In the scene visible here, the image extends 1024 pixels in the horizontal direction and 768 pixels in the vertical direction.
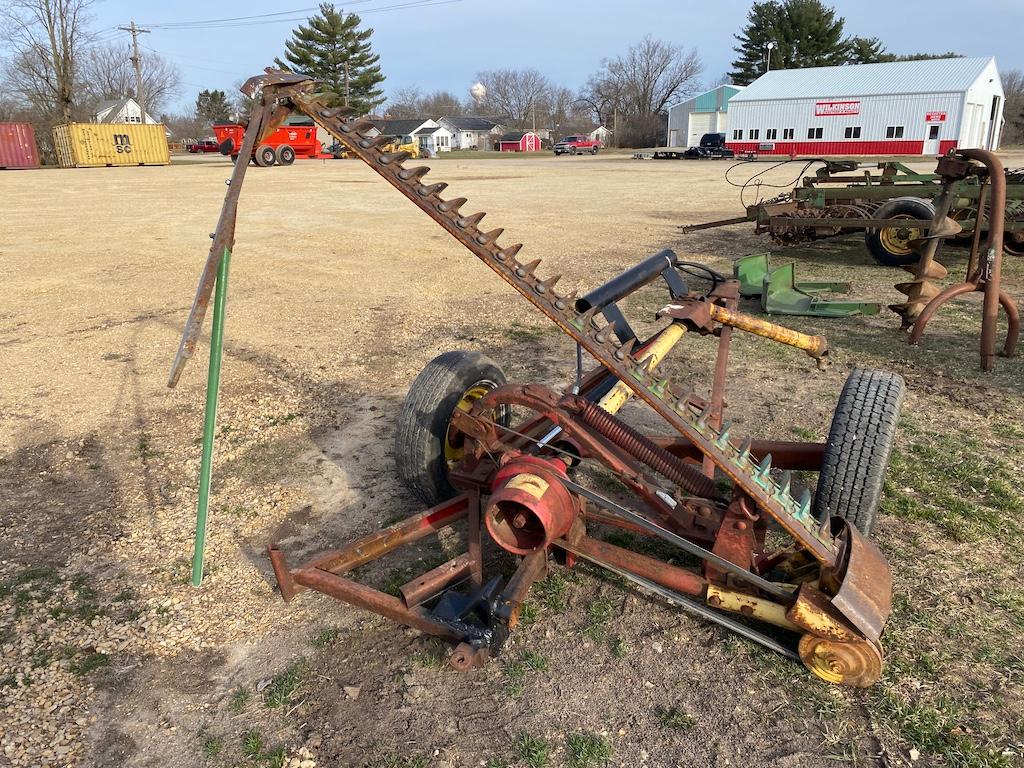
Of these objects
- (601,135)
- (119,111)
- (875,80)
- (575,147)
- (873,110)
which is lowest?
(575,147)

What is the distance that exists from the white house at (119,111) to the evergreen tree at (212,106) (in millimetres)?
13081

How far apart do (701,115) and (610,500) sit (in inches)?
2513

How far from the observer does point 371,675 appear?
2.88 metres

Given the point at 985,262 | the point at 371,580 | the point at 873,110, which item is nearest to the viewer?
the point at 371,580

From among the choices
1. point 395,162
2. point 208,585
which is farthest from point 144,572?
point 395,162

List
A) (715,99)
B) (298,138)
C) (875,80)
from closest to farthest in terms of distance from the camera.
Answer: (298,138) → (875,80) → (715,99)

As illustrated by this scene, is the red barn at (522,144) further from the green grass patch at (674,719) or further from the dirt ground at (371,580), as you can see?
the green grass patch at (674,719)

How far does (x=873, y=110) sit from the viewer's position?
4459 cm

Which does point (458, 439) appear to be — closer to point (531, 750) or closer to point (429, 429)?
point (429, 429)

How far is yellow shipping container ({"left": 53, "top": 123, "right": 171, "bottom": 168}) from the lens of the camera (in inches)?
1692

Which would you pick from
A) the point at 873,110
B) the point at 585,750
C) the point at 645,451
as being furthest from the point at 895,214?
the point at 873,110

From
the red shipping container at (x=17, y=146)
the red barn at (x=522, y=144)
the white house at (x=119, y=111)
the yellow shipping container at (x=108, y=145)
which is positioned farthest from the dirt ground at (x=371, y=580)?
the white house at (x=119, y=111)

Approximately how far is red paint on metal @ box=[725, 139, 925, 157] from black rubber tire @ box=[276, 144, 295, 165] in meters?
29.9

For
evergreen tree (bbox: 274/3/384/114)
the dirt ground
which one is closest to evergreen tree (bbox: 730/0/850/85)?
evergreen tree (bbox: 274/3/384/114)
